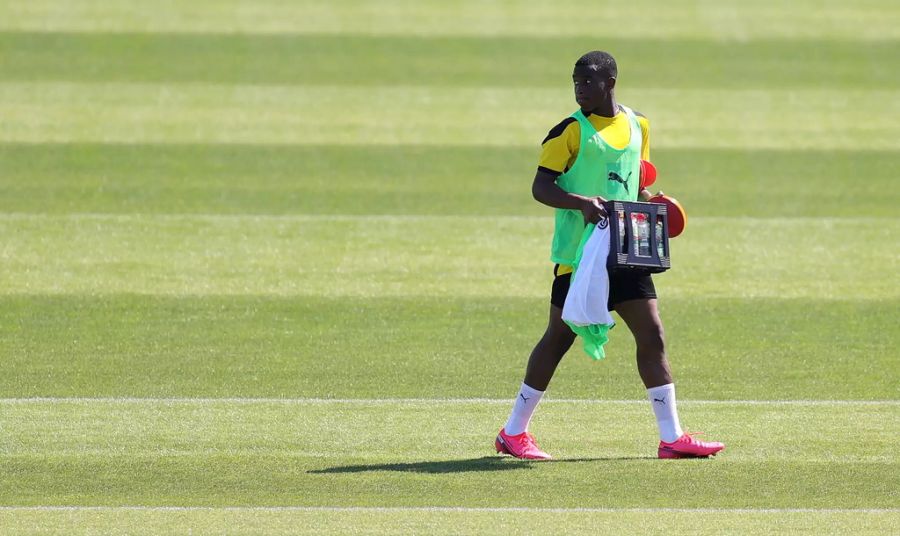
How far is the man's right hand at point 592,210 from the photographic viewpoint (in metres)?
7.14

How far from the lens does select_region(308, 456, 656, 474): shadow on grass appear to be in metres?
7.18

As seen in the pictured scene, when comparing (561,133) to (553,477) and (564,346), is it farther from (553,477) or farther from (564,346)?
(553,477)

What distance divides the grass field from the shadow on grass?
0.09ft

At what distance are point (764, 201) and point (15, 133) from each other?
325 inches

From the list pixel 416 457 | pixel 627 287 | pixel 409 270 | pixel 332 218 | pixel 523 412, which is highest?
pixel 332 218

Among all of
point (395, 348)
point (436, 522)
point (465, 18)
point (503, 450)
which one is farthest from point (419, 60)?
point (436, 522)

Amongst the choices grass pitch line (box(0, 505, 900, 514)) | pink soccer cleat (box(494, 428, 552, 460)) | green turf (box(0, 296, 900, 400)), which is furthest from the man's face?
Answer: green turf (box(0, 296, 900, 400))

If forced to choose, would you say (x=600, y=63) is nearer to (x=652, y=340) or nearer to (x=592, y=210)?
(x=592, y=210)

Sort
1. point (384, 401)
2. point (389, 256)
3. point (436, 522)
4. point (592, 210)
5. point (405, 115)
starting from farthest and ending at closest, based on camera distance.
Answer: point (405, 115) < point (389, 256) < point (384, 401) < point (592, 210) < point (436, 522)

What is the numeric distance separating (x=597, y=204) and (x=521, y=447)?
4.06ft

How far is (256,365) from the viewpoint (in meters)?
9.79

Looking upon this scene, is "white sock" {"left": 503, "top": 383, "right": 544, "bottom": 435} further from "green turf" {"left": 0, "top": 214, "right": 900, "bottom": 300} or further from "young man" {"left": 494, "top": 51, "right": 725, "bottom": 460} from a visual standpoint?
"green turf" {"left": 0, "top": 214, "right": 900, "bottom": 300}

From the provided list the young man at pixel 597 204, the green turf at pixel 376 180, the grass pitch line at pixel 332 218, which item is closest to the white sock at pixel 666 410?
the young man at pixel 597 204

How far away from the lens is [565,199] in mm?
7176
